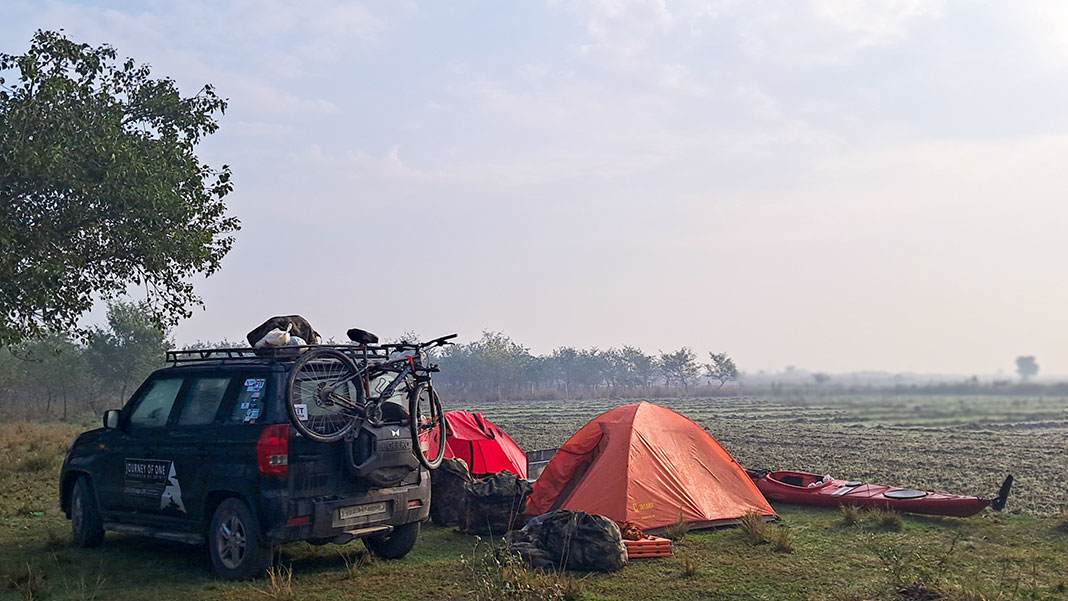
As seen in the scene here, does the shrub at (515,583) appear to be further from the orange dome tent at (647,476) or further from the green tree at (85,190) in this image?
the green tree at (85,190)

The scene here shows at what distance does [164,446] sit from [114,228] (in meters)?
8.09

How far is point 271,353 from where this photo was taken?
840cm

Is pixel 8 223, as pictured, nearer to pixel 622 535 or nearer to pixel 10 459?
pixel 10 459

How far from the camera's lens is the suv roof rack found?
27.1 feet

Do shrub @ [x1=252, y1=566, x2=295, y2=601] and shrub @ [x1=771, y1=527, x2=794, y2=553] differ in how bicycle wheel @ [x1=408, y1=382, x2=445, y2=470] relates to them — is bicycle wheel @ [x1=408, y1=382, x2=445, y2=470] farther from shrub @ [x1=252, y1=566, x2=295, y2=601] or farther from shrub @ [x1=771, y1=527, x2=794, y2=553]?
shrub @ [x1=771, y1=527, x2=794, y2=553]

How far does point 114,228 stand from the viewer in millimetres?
15359

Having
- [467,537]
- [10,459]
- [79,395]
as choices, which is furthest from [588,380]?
[467,537]

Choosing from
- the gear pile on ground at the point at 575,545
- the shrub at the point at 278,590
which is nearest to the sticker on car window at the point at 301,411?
the shrub at the point at 278,590

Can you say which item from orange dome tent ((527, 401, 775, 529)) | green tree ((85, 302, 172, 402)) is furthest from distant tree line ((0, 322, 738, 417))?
orange dome tent ((527, 401, 775, 529))

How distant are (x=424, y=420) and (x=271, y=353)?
1667 millimetres

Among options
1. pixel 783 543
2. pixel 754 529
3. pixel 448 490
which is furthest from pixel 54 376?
pixel 783 543

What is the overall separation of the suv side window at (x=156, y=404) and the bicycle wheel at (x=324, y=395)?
1785 mm

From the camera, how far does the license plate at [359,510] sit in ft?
26.0

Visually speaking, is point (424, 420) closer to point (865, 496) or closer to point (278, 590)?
point (278, 590)
